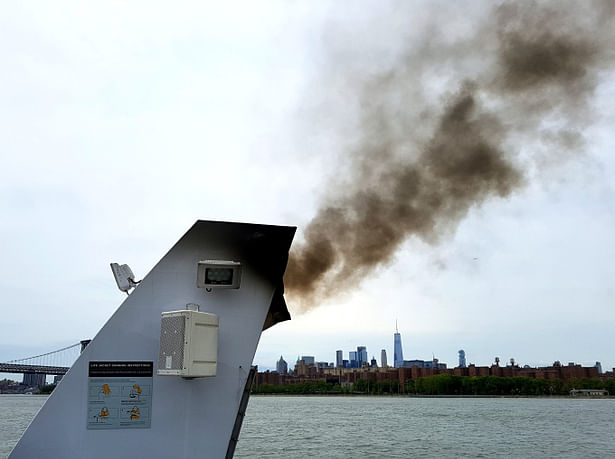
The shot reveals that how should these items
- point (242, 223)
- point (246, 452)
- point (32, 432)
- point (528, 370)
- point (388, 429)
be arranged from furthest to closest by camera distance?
point (528, 370), point (388, 429), point (246, 452), point (242, 223), point (32, 432)

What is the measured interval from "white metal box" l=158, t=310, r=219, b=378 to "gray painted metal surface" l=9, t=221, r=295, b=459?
310 mm

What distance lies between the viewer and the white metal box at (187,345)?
6332 mm

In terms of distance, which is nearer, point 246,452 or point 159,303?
point 159,303

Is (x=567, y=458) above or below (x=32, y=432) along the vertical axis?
below

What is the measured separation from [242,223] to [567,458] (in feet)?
103

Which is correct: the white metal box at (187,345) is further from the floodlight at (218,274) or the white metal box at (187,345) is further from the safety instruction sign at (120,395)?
the floodlight at (218,274)

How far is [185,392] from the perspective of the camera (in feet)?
22.0

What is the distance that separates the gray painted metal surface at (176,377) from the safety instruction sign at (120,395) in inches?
3.1

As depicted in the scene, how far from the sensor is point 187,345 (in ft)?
20.8

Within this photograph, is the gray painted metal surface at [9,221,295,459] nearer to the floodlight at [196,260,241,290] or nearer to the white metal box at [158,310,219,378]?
the floodlight at [196,260,241,290]

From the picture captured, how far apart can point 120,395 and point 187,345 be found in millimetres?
1201

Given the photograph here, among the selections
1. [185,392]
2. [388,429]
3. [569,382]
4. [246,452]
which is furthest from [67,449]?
[569,382]

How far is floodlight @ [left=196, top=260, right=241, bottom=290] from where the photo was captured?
7008 millimetres

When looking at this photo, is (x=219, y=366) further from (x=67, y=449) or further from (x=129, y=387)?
(x=67, y=449)
